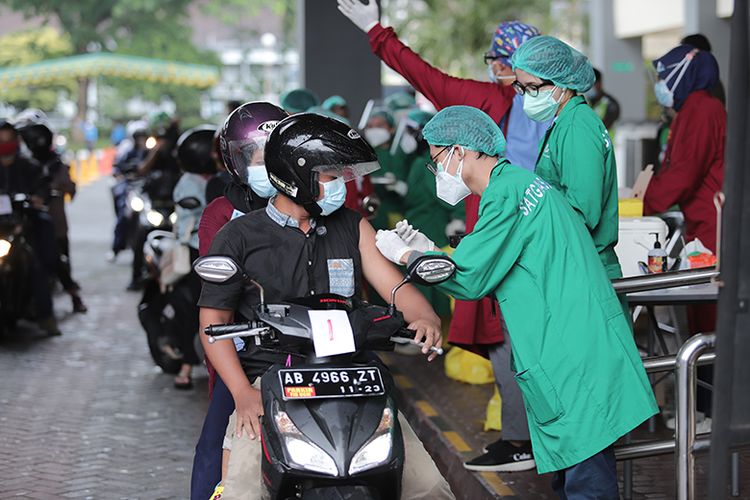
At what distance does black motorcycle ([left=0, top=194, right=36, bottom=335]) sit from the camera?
37.7 ft

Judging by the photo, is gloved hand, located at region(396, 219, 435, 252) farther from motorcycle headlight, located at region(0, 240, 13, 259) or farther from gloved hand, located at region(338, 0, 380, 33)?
motorcycle headlight, located at region(0, 240, 13, 259)

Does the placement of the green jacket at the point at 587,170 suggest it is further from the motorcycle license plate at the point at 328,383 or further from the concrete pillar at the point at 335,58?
the concrete pillar at the point at 335,58

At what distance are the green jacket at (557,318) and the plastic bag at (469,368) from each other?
475 centimetres

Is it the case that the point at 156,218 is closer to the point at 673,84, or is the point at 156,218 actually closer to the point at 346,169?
the point at 673,84

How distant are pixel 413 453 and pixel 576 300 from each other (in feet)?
2.55

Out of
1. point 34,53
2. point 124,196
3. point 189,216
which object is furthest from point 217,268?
point 34,53

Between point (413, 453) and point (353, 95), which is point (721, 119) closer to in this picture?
point (413, 453)

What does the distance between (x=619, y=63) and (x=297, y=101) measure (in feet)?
45.6

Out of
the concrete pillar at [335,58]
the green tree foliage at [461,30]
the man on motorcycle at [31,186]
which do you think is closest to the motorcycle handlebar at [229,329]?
the man on motorcycle at [31,186]

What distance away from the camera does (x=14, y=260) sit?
38.4 feet

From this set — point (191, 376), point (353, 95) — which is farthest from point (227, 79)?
point (191, 376)

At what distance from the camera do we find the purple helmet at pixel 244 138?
5.28 metres

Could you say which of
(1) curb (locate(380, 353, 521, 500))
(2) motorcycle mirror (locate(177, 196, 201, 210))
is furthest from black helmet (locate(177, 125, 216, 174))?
(1) curb (locate(380, 353, 521, 500))

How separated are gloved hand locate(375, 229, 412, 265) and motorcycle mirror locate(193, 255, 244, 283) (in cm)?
70
